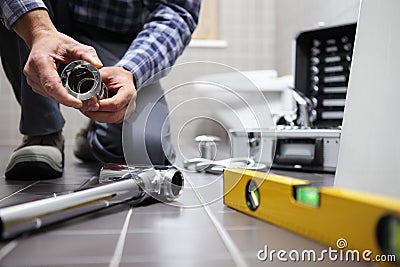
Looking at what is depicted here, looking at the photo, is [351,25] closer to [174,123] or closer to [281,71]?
[174,123]

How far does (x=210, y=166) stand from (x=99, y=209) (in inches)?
11.6

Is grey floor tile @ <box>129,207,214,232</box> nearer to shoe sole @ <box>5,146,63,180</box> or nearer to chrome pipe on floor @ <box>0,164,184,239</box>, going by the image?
chrome pipe on floor @ <box>0,164,184,239</box>

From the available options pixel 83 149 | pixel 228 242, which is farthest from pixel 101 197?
pixel 83 149

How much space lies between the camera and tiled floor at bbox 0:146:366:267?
0.45 meters

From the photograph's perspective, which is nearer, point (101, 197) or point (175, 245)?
point (175, 245)

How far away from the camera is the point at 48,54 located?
28.2 inches

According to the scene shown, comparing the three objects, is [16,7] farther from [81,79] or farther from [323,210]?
[323,210]

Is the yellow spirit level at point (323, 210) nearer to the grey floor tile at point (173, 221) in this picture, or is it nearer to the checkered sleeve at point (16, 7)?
the grey floor tile at point (173, 221)

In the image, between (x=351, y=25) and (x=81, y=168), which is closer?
(x=81, y=168)

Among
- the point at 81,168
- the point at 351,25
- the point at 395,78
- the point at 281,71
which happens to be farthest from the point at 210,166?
the point at 281,71

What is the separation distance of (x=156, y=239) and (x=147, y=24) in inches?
28.1

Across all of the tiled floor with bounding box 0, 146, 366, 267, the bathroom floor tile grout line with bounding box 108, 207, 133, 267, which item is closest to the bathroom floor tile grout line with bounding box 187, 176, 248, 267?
the tiled floor with bounding box 0, 146, 366, 267

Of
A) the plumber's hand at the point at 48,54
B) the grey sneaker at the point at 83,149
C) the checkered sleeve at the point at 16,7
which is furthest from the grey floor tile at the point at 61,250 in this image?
the grey sneaker at the point at 83,149

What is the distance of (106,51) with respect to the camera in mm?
1245
